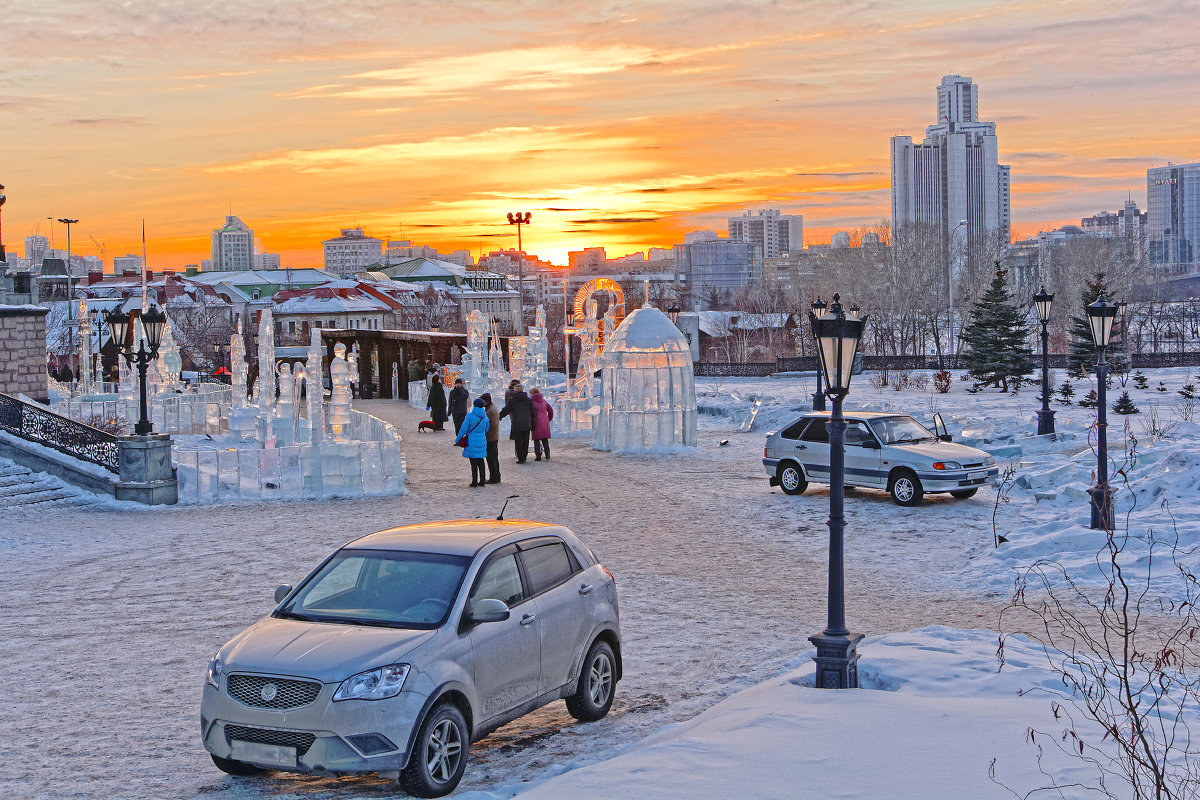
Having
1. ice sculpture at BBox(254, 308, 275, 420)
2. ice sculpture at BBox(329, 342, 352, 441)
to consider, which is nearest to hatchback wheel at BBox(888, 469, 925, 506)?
ice sculpture at BBox(329, 342, 352, 441)

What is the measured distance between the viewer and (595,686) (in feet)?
29.5

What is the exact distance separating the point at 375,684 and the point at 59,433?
17.5 meters

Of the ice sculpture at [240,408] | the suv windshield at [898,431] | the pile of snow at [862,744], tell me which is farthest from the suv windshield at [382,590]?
the ice sculpture at [240,408]

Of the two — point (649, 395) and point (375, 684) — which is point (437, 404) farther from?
point (375, 684)

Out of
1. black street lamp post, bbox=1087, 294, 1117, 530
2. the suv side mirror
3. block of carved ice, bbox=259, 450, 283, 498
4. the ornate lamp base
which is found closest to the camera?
the suv side mirror

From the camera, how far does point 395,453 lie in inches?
865

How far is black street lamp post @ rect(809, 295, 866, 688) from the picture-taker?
9.35 m

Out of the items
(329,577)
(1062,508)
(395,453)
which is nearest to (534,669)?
(329,577)

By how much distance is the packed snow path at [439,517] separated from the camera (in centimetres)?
842

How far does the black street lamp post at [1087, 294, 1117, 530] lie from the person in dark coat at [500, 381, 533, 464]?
12.0 metres

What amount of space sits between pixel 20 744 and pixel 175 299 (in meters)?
116

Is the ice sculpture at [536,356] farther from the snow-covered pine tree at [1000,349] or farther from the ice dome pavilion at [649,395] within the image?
the snow-covered pine tree at [1000,349]

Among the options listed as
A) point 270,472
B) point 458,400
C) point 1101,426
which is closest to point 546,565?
point 1101,426

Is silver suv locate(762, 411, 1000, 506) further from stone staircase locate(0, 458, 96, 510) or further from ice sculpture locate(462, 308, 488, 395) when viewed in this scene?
ice sculpture locate(462, 308, 488, 395)
